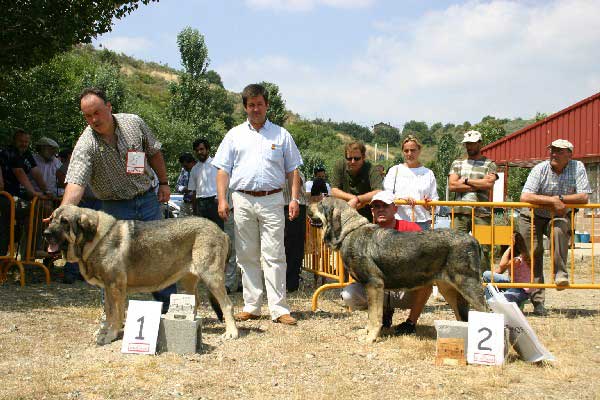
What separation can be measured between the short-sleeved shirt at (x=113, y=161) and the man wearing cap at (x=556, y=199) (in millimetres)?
4412

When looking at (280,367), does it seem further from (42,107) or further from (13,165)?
(42,107)

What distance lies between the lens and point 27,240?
335 inches

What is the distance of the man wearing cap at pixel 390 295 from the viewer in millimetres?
5525

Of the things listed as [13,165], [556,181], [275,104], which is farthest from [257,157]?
[275,104]

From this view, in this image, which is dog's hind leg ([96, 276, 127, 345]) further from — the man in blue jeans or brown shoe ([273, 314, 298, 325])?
brown shoe ([273, 314, 298, 325])

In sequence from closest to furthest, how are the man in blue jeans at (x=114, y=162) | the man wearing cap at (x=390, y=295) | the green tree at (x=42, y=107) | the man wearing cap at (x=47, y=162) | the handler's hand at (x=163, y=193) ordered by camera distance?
the man in blue jeans at (x=114, y=162) → the man wearing cap at (x=390, y=295) → the handler's hand at (x=163, y=193) → the man wearing cap at (x=47, y=162) → the green tree at (x=42, y=107)

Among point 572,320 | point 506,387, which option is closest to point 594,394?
point 506,387

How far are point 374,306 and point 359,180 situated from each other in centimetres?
178

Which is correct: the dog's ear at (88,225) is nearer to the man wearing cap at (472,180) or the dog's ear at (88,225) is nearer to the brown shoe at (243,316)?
the brown shoe at (243,316)

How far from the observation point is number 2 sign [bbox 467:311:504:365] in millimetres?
4441

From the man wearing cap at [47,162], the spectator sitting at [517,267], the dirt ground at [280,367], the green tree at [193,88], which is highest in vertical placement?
the green tree at [193,88]

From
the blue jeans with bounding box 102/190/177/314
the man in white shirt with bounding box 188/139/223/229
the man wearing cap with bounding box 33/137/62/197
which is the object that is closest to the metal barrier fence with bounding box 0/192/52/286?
the man wearing cap with bounding box 33/137/62/197

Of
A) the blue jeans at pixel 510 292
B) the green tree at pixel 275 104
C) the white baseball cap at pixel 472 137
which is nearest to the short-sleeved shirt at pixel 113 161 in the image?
the white baseball cap at pixel 472 137

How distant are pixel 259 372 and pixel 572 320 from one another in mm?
4023
